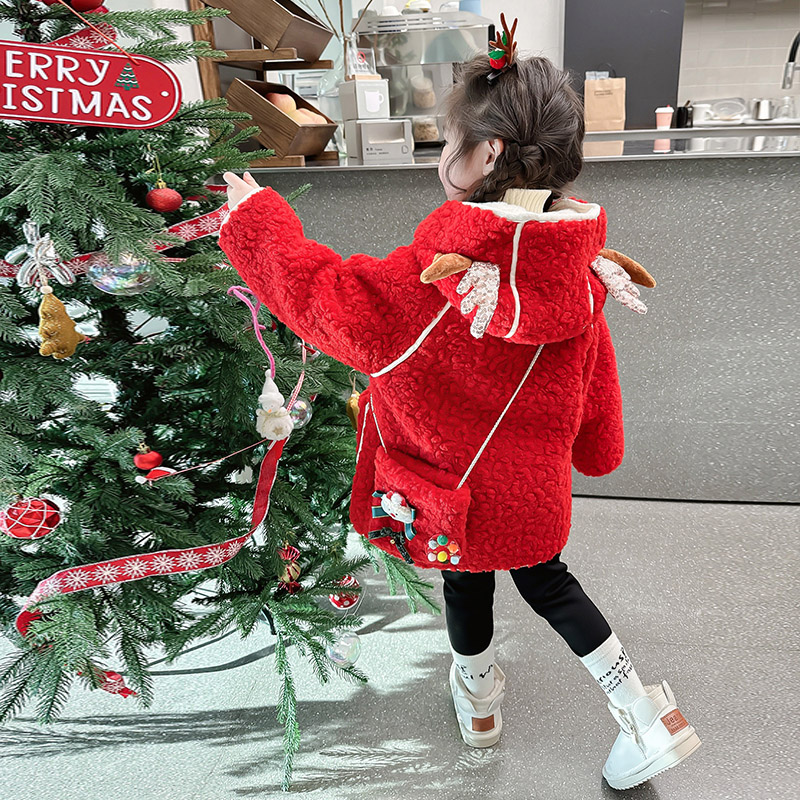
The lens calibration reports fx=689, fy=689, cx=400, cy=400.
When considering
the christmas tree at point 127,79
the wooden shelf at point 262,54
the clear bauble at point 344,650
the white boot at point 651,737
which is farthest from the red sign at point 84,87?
the white boot at point 651,737

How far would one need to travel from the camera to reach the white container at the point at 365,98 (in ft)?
5.78

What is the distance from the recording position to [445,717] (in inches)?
50.3

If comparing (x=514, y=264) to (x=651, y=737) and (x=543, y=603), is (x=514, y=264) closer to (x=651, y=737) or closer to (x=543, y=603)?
(x=543, y=603)

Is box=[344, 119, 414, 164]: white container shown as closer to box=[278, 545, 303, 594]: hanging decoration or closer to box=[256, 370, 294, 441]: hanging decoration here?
box=[256, 370, 294, 441]: hanging decoration

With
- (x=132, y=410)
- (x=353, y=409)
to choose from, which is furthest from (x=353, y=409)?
(x=132, y=410)

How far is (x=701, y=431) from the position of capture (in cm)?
193

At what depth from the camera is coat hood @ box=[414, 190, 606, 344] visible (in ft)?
2.61

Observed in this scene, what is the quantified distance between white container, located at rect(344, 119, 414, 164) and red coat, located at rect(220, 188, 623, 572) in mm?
956

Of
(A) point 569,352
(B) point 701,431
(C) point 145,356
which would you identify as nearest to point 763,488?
(B) point 701,431

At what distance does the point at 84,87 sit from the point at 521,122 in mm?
535

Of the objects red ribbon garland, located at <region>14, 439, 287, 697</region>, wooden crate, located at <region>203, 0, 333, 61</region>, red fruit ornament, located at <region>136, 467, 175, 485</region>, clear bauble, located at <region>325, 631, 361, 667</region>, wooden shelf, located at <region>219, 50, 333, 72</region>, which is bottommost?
clear bauble, located at <region>325, 631, 361, 667</region>

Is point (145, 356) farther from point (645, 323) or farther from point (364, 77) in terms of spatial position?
point (645, 323)

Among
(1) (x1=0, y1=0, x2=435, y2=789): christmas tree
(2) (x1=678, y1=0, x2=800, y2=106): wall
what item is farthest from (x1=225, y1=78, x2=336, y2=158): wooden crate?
(2) (x1=678, y1=0, x2=800, y2=106): wall

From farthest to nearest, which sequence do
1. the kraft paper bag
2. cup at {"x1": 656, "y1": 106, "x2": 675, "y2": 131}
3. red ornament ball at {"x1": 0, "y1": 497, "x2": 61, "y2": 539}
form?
Result: cup at {"x1": 656, "y1": 106, "x2": 675, "y2": 131}
the kraft paper bag
red ornament ball at {"x1": 0, "y1": 497, "x2": 61, "y2": 539}
